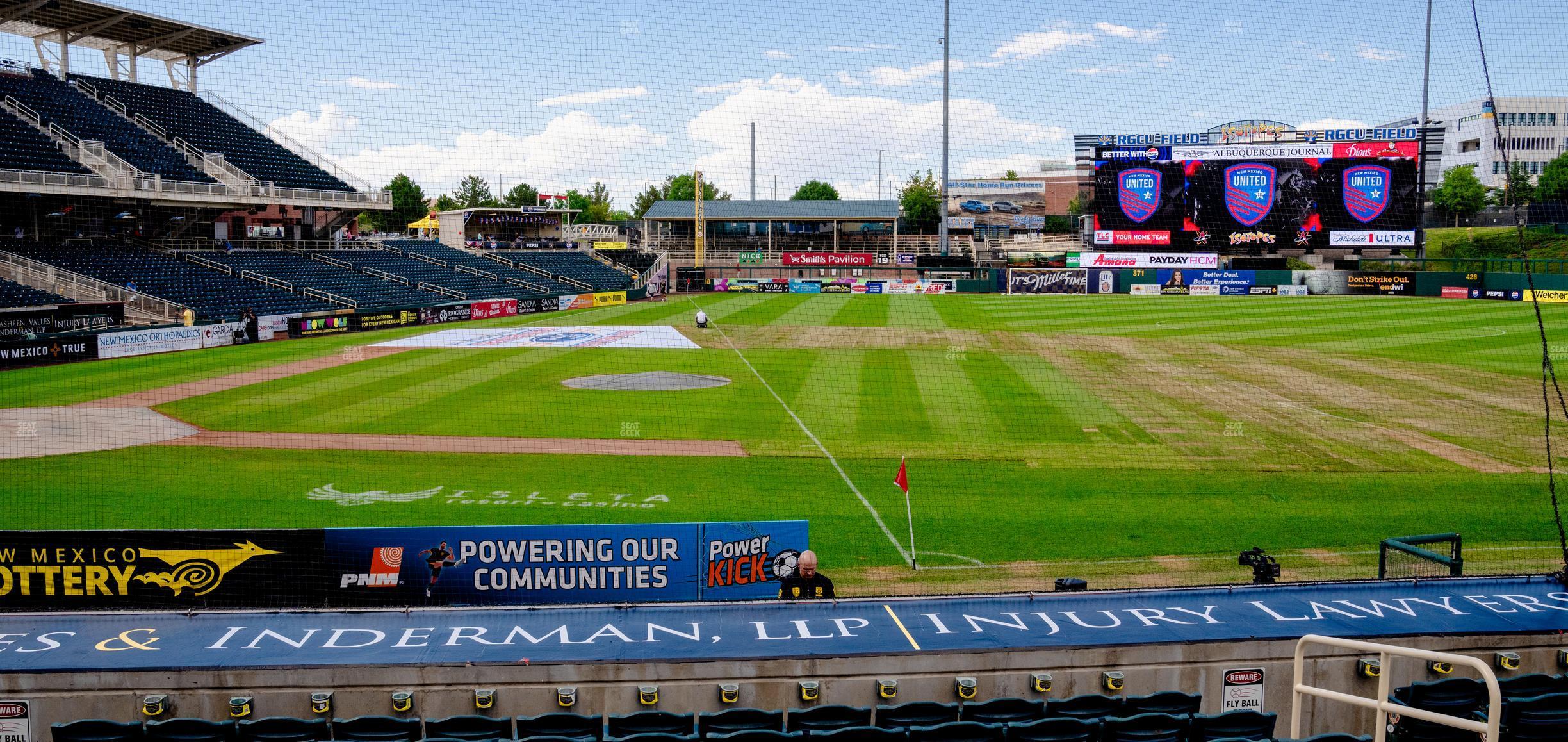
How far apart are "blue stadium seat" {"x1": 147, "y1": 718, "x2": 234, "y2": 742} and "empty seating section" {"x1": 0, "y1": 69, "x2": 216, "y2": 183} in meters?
34.6

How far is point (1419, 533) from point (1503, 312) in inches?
1362

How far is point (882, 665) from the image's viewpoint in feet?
21.9

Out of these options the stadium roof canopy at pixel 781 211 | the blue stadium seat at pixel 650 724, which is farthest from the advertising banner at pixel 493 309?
the blue stadium seat at pixel 650 724

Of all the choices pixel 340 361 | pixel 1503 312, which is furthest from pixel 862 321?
pixel 1503 312

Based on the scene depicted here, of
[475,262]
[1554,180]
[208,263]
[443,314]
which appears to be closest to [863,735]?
[208,263]

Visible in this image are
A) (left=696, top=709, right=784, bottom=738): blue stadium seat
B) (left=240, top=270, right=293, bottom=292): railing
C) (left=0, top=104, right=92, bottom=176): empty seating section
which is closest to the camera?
(left=696, top=709, right=784, bottom=738): blue stadium seat

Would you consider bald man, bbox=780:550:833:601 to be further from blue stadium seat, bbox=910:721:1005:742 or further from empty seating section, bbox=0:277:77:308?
empty seating section, bbox=0:277:77:308

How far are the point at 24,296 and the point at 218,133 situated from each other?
1375cm

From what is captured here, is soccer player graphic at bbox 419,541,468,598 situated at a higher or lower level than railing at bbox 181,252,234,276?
lower

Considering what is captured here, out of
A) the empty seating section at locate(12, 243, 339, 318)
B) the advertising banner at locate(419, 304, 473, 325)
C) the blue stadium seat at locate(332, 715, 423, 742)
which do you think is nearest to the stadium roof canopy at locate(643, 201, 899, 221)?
the advertising banner at locate(419, 304, 473, 325)

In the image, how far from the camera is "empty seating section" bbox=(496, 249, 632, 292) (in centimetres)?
4991

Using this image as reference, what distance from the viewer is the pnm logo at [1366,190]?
40969mm

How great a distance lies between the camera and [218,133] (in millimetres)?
39000

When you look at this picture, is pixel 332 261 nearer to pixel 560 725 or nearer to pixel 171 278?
pixel 171 278
